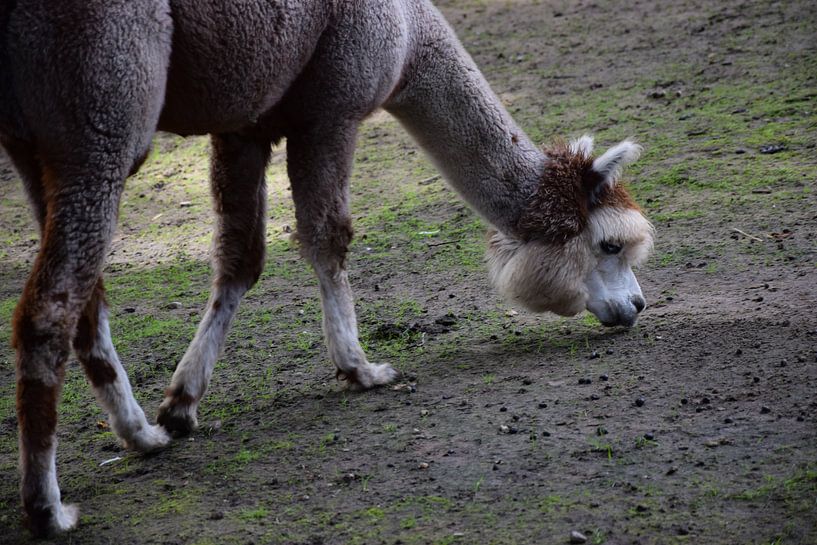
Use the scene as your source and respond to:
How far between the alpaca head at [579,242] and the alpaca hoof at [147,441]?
187cm

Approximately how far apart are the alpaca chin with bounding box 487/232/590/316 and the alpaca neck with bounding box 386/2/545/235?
0.15 metres

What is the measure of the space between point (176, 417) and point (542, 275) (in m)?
1.89

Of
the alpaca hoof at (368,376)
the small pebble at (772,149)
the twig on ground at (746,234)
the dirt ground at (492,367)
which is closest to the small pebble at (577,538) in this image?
the dirt ground at (492,367)

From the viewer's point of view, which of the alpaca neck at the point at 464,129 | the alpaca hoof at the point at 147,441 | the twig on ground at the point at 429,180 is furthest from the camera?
the twig on ground at the point at 429,180

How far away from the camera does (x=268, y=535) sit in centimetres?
364

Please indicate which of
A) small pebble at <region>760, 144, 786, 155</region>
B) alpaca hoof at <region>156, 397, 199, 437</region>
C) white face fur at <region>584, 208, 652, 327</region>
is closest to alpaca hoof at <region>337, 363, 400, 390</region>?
alpaca hoof at <region>156, 397, 199, 437</region>

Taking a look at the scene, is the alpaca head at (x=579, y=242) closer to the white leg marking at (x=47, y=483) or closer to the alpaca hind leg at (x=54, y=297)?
the alpaca hind leg at (x=54, y=297)

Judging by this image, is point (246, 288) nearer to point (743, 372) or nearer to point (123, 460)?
point (123, 460)

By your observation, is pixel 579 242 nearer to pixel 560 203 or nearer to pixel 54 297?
pixel 560 203

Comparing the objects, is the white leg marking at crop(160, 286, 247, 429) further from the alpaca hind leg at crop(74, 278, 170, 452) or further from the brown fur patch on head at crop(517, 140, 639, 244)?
the brown fur patch on head at crop(517, 140, 639, 244)

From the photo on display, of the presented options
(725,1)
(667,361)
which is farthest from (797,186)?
(725,1)

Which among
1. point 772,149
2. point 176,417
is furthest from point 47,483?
point 772,149

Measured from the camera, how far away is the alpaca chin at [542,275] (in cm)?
510

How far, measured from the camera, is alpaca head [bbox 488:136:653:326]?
5102 mm
